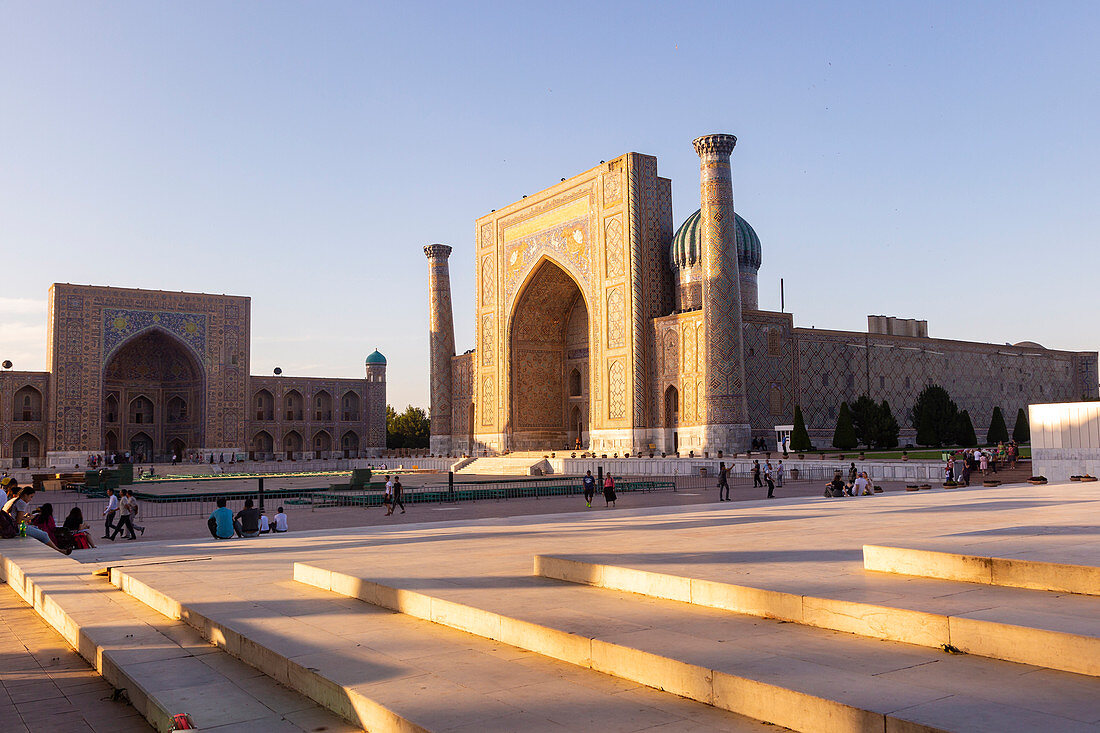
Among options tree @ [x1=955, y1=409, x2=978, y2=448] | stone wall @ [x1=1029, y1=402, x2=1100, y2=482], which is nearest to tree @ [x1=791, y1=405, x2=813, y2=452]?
tree @ [x1=955, y1=409, x2=978, y2=448]

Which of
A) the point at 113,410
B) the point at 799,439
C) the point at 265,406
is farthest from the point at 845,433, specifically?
the point at 113,410

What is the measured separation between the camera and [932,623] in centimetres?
319

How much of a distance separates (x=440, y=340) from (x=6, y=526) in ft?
105

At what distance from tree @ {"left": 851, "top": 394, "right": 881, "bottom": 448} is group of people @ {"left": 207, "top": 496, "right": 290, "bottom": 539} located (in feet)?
72.1

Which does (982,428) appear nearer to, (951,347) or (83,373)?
(951,347)

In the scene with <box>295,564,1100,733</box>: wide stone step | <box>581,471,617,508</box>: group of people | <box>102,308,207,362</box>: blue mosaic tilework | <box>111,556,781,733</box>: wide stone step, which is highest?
<box>102,308,207,362</box>: blue mosaic tilework

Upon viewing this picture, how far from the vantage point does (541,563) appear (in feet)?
17.2

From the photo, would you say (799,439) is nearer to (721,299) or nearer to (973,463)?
(721,299)

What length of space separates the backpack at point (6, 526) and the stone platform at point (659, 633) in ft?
6.77

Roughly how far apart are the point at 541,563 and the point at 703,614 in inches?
59.3

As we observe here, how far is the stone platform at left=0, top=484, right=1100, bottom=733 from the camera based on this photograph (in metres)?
2.67

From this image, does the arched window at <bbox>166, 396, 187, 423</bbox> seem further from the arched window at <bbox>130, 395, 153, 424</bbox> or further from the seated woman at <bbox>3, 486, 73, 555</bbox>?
the seated woman at <bbox>3, 486, 73, 555</bbox>

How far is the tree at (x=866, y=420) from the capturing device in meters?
29.2

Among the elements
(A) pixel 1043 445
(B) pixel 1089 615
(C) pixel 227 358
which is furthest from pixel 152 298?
(B) pixel 1089 615
